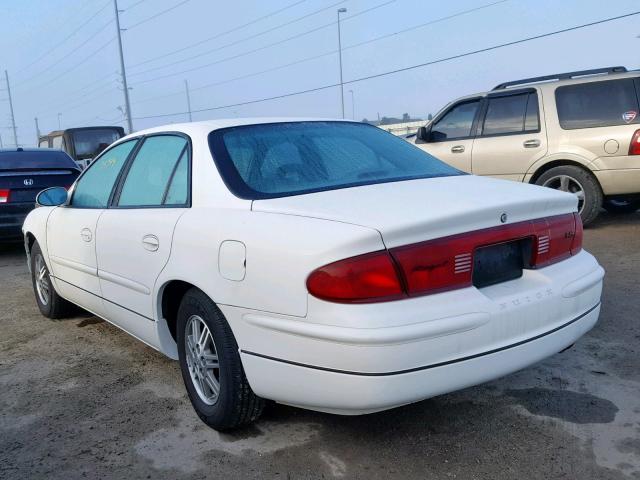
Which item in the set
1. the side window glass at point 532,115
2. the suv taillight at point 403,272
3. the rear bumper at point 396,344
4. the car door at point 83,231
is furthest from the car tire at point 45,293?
the side window glass at point 532,115

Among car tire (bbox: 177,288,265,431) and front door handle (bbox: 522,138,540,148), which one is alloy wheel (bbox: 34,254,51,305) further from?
front door handle (bbox: 522,138,540,148)

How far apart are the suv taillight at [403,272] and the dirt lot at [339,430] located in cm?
79

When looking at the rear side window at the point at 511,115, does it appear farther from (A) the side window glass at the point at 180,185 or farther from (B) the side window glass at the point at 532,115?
(A) the side window glass at the point at 180,185

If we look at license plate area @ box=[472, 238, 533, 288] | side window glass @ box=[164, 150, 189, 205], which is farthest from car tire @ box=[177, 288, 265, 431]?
license plate area @ box=[472, 238, 533, 288]

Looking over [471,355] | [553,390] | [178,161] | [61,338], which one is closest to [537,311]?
[471,355]

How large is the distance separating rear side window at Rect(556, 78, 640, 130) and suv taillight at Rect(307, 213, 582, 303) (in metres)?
5.32

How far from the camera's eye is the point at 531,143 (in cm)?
748

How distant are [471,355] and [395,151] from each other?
5.13 ft

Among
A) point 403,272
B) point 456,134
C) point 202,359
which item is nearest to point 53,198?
point 202,359

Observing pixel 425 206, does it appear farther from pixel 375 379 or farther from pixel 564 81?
pixel 564 81

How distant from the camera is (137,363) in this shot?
3.96 metres

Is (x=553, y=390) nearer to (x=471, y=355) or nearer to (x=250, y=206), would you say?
(x=471, y=355)

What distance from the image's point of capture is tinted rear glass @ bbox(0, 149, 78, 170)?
8195 mm

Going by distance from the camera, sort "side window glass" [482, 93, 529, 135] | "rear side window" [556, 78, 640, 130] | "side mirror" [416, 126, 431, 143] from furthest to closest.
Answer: "side mirror" [416, 126, 431, 143] → "side window glass" [482, 93, 529, 135] → "rear side window" [556, 78, 640, 130]
